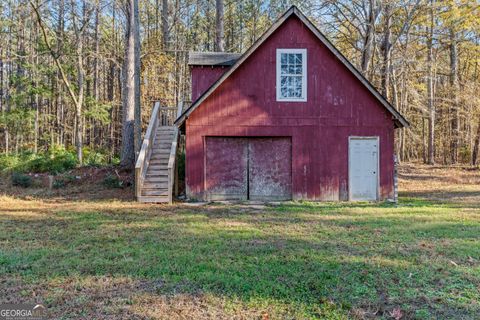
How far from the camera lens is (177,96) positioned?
23.5m

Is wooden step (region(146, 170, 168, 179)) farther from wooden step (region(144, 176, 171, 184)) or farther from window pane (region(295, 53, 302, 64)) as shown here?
window pane (region(295, 53, 302, 64))

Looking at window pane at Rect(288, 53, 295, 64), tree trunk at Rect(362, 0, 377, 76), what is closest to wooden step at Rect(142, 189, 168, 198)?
window pane at Rect(288, 53, 295, 64)

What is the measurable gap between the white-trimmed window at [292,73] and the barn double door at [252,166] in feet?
5.04

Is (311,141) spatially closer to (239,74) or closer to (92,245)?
(239,74)

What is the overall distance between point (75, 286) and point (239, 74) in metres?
9.19

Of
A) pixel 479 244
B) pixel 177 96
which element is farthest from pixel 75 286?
pixel 177 96

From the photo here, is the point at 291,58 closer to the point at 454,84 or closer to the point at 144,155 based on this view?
the point at 144,155

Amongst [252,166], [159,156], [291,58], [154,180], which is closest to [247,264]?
[252,166]

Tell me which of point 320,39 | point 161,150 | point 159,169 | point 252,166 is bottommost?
point 159,169

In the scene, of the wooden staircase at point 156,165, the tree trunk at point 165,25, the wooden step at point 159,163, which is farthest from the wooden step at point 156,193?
the tree trunk at point 165,25

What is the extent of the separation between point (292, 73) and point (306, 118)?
1609 millimetres

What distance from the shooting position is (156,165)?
42.1ft

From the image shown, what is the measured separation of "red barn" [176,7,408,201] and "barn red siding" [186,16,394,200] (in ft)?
0.11

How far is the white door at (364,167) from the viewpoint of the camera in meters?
12.3
